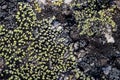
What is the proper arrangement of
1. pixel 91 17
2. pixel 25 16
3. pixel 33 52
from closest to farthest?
pixel 33 52, pixel 91 17, pixel 25 16

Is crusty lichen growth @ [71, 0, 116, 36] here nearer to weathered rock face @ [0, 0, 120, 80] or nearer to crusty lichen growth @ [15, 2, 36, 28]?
weathered rock face @ [0, 0, 120, 80]

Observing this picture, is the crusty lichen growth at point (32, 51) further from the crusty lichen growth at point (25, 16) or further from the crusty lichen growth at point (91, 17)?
the crusty lichen growth at point (91, 17)

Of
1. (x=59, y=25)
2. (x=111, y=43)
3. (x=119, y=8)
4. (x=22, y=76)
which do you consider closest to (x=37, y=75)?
(x=22, y=76)

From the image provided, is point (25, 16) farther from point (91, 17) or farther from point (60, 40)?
point (91, 17)

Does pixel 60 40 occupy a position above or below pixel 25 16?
below

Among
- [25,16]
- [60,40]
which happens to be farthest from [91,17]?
[25,16]

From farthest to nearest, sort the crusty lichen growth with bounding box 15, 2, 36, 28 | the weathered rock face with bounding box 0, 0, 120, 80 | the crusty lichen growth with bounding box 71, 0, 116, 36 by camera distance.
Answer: the crusty lichen growth with bounding box 15, 2, 36, 28
the crusty lichen growth with bounding box 71, 0, 116, 36
the weathered rock face with bounding box 0, 0, 120, 80

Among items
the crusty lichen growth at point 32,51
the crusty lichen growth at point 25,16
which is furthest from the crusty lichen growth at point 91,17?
the crusty lichen growth at point 25,16

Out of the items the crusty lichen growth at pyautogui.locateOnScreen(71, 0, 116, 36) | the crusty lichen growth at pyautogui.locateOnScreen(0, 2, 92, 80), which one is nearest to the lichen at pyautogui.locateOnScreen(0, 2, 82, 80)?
the crusty lichen growth at pyautogui.locateOnScreen(0, 2, 92, 80)

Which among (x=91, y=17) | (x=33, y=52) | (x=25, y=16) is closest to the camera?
(x=33, y=52)
